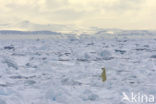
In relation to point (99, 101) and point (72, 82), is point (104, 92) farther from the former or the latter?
point (72, 82)

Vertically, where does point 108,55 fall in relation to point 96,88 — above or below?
below

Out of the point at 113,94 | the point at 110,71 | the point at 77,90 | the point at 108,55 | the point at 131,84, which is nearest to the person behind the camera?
the point at 113,94

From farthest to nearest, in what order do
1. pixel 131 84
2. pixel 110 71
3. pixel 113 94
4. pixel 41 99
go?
pixel 110 71 → pixel 131 84 → pixel 113 94 → pixel 41 99

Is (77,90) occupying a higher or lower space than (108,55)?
higher

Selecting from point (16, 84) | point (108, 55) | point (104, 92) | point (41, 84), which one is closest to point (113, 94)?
point (104, 92)

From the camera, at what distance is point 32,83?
7520 mm

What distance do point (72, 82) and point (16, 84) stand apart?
1.49 m

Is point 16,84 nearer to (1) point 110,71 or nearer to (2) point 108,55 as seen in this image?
(1) point 110,71

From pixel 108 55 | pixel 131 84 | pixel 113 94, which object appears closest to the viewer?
pixel 113 94

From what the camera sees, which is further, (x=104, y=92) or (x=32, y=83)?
(x=32, y=83)

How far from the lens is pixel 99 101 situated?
18.1 ft

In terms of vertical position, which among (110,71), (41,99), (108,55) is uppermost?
(41,99)

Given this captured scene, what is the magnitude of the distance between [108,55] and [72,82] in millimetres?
10398

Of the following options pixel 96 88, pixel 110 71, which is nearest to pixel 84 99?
pixel 96 88
